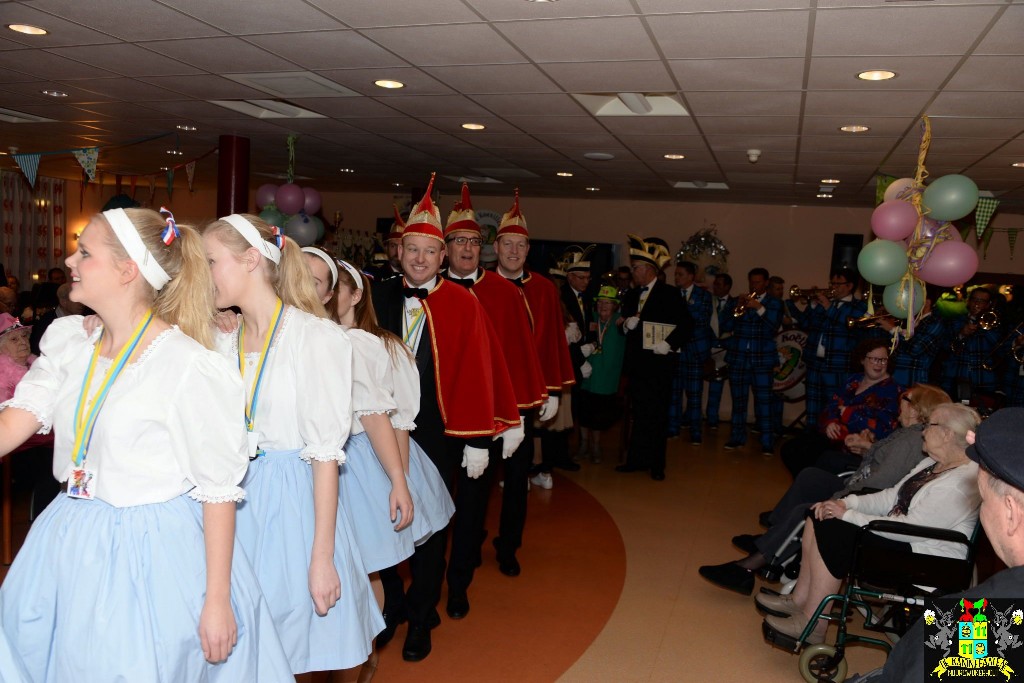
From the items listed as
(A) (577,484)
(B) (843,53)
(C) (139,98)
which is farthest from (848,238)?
(C) (139,98)

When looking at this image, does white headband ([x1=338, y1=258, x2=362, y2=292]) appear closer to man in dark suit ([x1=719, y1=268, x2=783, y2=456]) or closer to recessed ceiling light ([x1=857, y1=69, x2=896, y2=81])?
recessed ceiling light ([x1=857, y1=69, x2=896, y2=81])

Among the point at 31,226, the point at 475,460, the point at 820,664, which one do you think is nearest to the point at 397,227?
the point at 475,460

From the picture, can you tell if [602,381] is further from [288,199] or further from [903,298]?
[288,199]

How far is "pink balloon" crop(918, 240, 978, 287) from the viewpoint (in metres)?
4.71

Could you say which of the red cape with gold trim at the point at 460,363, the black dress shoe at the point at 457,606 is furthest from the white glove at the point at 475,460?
the black dress shoe at the point at 457,606

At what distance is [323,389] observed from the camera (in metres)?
2.22

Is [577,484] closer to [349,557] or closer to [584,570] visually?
[584,570]

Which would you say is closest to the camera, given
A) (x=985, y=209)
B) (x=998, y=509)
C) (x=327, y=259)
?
(x=998, y=509)

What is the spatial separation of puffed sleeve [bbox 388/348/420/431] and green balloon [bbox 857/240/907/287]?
3006mm

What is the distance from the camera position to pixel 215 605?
1.78 meters

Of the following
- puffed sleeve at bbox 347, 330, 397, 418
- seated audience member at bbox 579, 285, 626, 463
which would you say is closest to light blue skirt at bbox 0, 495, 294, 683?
puffed sleeve at bbox 347, 330, 397, 418

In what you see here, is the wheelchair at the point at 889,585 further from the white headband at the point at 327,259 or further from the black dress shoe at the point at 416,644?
the white headband at the point at 327,259

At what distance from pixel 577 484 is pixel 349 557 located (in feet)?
14.5

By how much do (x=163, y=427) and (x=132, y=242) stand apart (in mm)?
406
